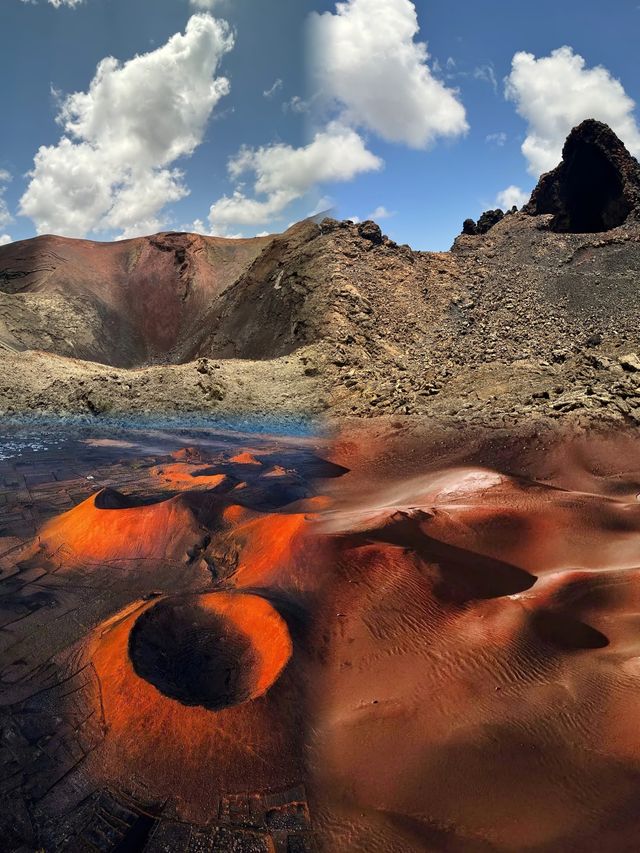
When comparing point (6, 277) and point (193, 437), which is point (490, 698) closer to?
point (193, 437)

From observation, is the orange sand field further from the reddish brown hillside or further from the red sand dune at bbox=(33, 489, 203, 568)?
the reddish brown hillside

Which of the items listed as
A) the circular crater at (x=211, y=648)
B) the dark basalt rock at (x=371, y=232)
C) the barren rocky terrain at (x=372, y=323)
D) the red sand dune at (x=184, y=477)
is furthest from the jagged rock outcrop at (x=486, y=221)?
the circular crater at (x=211, y=648)

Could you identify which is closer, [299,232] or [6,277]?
[299,232]

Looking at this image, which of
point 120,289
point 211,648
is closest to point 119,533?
point 211,648

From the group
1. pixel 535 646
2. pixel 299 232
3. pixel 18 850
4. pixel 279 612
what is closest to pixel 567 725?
pixel 535 646

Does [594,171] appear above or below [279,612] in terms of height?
above

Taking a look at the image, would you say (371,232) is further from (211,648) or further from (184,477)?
(211,648)

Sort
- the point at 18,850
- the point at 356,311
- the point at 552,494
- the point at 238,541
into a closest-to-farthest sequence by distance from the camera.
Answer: the point at 18,850 → the point at 238,541 → the point at 552,494 → the point at 356,311
